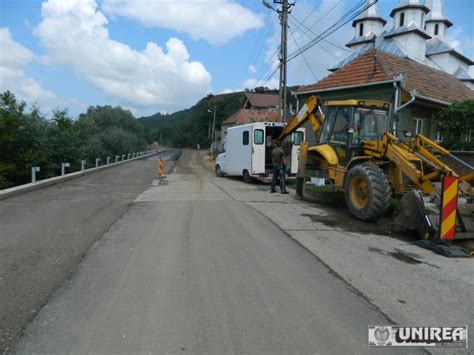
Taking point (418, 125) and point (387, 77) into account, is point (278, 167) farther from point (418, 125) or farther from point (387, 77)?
point (418, 125)

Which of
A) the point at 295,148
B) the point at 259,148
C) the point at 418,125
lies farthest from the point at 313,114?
the point at 418,125

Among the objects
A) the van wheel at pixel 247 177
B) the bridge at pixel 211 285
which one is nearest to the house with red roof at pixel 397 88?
the van wheel at pixel 247 177

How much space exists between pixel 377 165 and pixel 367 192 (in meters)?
1.06

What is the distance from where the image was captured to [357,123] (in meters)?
9.81

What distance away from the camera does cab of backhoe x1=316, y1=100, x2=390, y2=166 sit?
386 inches

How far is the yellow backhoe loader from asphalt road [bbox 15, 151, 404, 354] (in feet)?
8.88

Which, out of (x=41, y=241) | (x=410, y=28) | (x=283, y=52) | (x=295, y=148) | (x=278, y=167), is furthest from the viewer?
(x=410, y=28)

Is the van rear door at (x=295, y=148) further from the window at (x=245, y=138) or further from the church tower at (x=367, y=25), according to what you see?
the church tower at (x=367, y=25)

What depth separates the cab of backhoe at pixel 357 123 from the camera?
32.2 ft

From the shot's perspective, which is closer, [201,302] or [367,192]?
[201,302]

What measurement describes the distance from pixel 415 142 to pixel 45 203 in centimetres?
998

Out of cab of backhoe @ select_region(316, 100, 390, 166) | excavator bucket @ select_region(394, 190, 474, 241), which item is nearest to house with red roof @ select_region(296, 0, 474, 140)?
cab of backhoe @ select_region(316, 100, 390, 166)

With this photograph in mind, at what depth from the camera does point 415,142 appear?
28.0ft

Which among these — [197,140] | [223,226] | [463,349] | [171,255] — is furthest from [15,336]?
[197,140]
